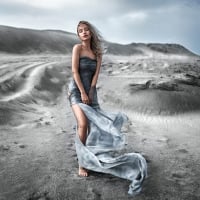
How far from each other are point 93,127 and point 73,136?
1356 mm

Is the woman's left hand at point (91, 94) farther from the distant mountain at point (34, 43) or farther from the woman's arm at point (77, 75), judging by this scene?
the distant mountain at point (34, 43)

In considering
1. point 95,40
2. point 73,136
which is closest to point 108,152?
point 95,40

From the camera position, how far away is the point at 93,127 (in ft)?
10.3

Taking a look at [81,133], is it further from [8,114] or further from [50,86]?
[50,86]

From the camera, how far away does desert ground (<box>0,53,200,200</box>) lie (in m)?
2.85

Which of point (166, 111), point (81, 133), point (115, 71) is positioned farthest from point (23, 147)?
point (115, 71)

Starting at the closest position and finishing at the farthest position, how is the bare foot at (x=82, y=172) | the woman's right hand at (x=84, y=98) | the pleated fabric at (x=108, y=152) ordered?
the pleated fabric at (x=108, y=152) → the bare foot at (x=82, y=172) → the woman's right hand at (x=84, y=98)

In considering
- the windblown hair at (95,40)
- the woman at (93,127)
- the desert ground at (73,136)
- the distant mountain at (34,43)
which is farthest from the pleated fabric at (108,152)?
the distant mountain at (34,43)

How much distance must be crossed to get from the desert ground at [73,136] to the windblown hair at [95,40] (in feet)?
3.93

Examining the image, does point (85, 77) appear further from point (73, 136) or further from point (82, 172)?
point (73, 136)

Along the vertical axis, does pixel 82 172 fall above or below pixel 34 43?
below

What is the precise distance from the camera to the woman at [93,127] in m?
2.85

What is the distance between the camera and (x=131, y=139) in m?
4.41

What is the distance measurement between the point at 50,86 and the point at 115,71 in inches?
124
